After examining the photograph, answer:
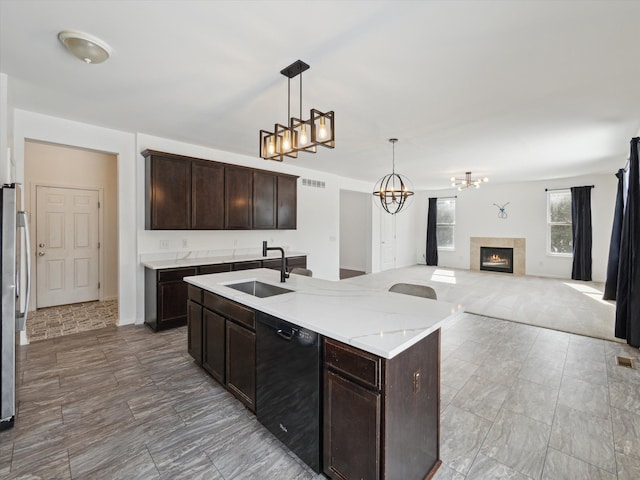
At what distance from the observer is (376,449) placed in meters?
1.34

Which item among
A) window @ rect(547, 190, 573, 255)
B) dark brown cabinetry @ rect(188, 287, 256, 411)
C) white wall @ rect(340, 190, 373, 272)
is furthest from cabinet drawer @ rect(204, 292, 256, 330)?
window @ rect(547, 190, 573, 255)

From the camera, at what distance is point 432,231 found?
10328 millimetres

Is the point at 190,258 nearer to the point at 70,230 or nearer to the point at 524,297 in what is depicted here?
the point at 70,230

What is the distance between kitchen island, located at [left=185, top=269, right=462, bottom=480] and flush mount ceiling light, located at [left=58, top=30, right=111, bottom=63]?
6.76 ft

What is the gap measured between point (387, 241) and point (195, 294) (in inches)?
293

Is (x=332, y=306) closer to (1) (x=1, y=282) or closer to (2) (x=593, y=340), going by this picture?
(1) (x=1, y=282)

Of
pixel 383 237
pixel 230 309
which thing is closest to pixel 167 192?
pixel 230 309

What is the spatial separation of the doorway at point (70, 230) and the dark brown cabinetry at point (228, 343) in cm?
308

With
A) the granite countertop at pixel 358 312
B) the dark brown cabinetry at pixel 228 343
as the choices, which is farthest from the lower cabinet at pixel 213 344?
the granite countertop at pixel 358 312

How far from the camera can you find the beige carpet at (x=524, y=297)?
444cm

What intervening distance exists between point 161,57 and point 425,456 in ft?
10.8

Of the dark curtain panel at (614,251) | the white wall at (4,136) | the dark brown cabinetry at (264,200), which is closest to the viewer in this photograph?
the white wall at (4,136)

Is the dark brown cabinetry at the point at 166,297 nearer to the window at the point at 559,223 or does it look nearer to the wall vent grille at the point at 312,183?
the wall vent grille at the point at 312,183

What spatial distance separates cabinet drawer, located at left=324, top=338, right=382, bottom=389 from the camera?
4.34ft
